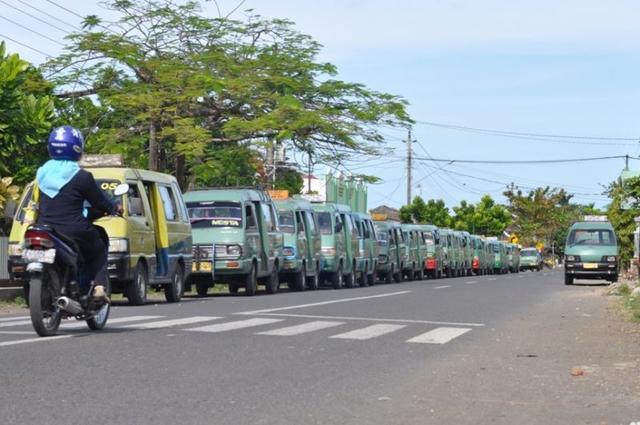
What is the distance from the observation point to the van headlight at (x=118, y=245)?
19031 millimetres

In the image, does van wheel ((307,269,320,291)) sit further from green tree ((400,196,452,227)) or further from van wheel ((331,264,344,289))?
green tree ((400,196,452,227))

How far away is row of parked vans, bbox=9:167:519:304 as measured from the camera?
19.6 m

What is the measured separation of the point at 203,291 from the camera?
28.1m

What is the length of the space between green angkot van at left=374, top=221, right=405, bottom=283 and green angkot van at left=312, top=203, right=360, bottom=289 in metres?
5.46

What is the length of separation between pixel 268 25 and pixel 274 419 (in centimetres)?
3291

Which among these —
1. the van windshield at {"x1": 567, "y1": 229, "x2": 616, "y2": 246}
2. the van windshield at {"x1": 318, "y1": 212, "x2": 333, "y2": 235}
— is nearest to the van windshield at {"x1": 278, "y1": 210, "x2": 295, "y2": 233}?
the van windshield at {"x1": 318, "y1": 212, "x2": 333, "y2": 235}

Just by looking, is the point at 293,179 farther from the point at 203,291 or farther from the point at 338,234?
the point at 203,291

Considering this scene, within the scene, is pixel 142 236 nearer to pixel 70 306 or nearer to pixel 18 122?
pixel 18 122

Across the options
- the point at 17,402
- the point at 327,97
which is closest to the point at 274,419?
the point at 17,402

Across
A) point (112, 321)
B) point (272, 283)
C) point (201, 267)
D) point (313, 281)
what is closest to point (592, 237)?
point (313, 281)

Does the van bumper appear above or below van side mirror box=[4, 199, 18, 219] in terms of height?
below

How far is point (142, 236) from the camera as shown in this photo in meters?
20.1

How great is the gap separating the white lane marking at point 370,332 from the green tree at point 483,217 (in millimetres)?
89808

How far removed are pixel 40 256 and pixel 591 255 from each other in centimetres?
3309
